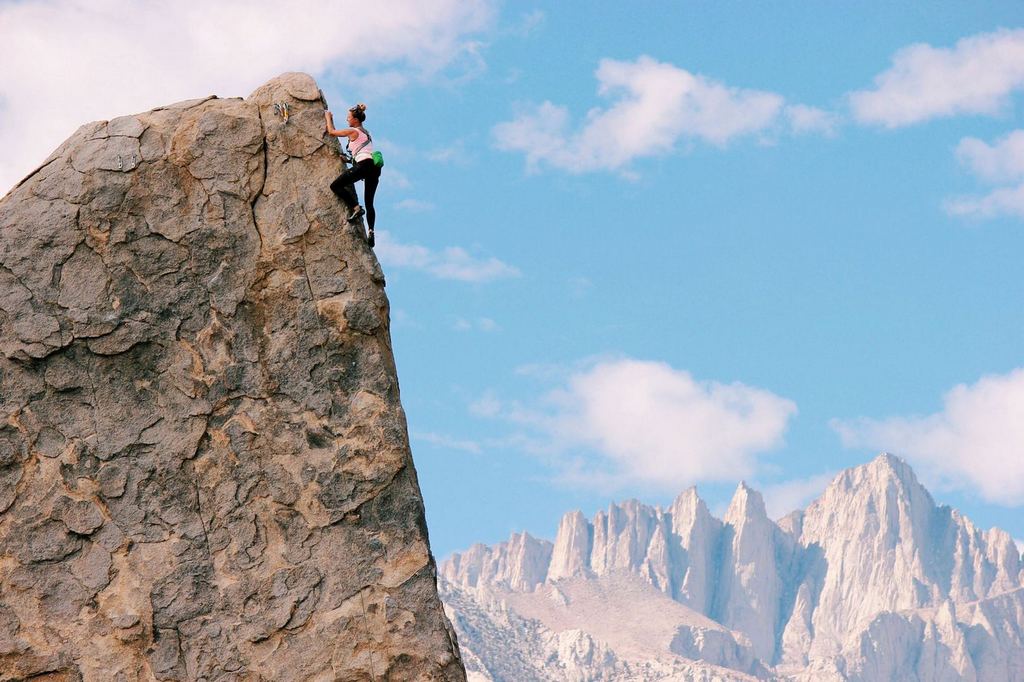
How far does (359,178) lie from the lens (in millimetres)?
17875

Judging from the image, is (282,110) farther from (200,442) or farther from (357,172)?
(200,442)

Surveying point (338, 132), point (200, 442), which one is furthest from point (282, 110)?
point (200, 442)

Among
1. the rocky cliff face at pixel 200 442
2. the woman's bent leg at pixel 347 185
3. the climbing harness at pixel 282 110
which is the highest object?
the climbing harness at pixel 282 110

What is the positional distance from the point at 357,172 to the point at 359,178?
0.30 ft

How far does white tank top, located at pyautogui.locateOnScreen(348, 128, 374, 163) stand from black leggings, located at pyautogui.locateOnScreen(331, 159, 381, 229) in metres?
0.08

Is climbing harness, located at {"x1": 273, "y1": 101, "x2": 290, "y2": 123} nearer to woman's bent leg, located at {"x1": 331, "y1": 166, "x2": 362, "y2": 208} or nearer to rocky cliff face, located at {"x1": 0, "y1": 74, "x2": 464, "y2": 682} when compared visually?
rocky cliff face, located at {"x1": 0, "y1": 74, "x2": 464, "y2": 682}

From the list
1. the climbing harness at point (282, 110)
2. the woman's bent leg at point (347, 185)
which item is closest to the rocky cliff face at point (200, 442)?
the woman's bent leg at point (347, 185)

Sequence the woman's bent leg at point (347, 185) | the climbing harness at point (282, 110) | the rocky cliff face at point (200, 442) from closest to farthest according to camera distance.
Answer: the rocky cliff face at point (200, 442) → the woman's bent leg at point (347, 185) → the climbing harness at point (282, 110)

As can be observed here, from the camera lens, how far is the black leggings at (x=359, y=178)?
17.8 metres

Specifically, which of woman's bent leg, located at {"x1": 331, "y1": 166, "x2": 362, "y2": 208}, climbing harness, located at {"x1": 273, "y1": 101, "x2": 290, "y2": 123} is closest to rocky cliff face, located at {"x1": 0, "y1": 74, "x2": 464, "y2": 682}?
woman's bent leg, located at {"x1": 331, "y1": 166, "x2": 362, "y2": 208}

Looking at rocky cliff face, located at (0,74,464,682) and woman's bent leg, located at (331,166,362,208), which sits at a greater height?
woman's bent leg, located at (331,166,362,208)

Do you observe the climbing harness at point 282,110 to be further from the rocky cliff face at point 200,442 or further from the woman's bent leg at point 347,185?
the woman's bent leg at point 347,185

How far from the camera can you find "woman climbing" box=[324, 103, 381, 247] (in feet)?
58.4

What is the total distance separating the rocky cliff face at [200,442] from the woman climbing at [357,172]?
0.20 metres
